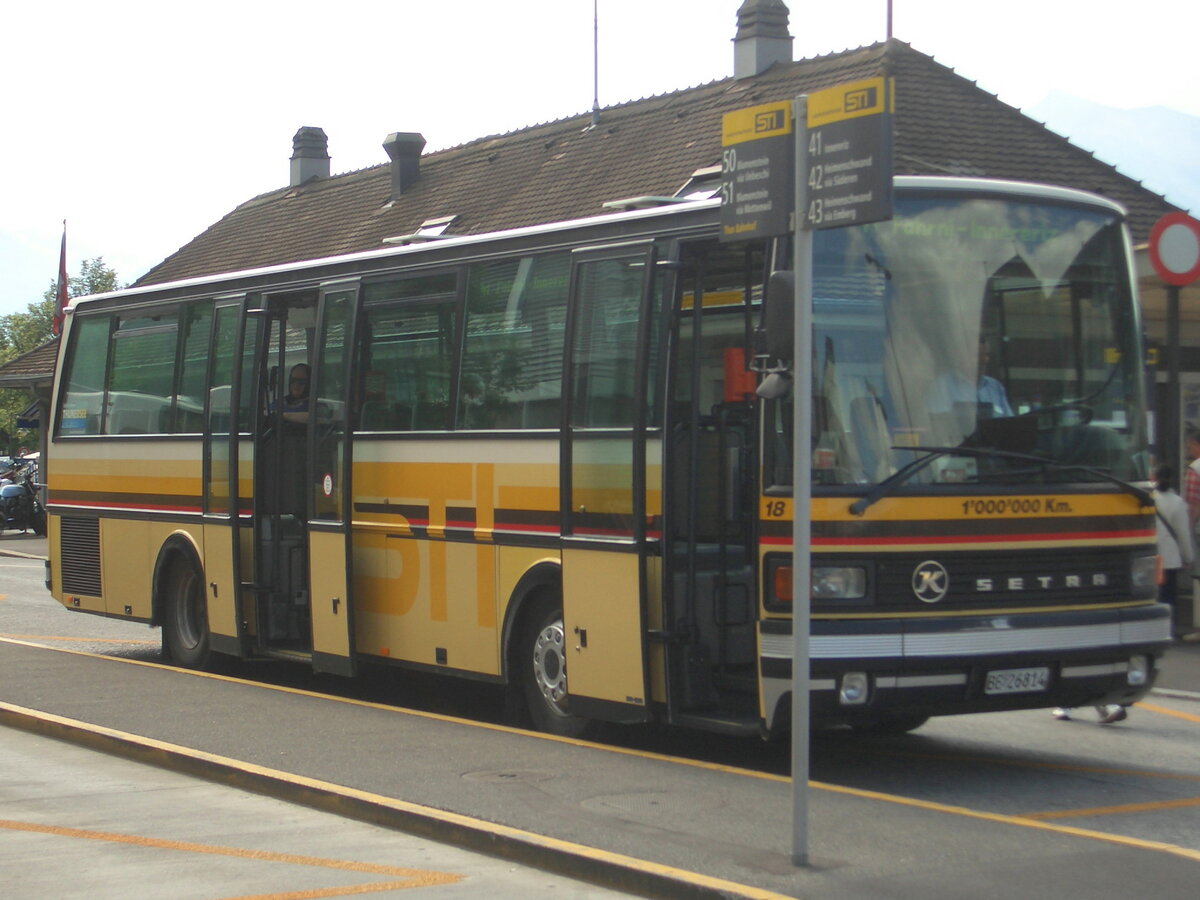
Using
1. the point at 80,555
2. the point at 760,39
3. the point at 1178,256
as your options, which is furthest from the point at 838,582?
the point at 760,39

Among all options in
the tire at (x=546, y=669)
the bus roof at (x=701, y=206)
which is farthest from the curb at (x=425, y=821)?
the bus roof at (x=701, y=206)

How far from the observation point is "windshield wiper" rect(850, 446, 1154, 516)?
8617mm

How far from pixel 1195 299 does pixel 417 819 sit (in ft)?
34.5

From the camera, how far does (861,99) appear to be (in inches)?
257

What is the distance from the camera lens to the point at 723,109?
3228 centimetres

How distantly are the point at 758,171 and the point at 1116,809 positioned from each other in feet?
12.1

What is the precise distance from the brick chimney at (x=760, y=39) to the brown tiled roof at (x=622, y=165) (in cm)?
31

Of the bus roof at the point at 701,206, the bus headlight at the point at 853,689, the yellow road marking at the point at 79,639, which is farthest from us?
the yellow road marking at the point at 79,639

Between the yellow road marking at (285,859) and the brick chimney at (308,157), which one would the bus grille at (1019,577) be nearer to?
the yellow road marking at (285,859)

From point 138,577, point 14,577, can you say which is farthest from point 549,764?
point 14,577

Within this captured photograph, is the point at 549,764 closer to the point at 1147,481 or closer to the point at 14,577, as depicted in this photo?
the point at 1147,481

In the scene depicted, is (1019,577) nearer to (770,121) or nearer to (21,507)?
(770,121)

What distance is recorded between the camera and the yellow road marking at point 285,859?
6.94 m

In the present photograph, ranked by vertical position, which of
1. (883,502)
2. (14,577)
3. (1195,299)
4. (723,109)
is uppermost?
(723,109)
